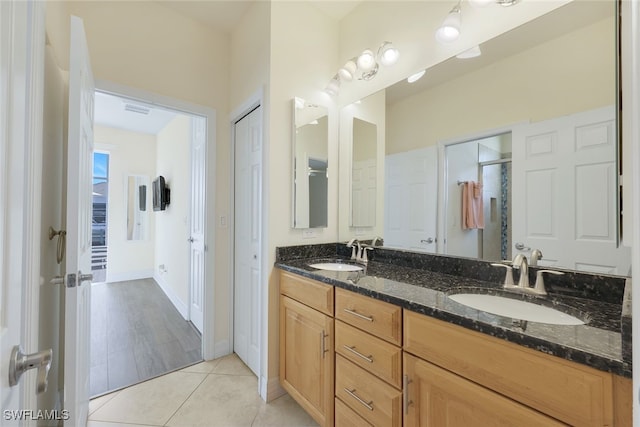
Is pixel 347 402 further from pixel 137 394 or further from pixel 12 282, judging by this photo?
pixel 137 394

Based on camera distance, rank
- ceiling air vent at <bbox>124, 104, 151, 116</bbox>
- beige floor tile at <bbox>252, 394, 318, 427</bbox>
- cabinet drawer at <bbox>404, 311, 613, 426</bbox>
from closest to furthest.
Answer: cabinet drawer at <bbox>404, 311, 613, 426</bbox> < beige floor tile at <bbox>252, 394, 318, 427</bbox> < ceiling air vent at <bbox>124, 104, 151, 116</bbox>

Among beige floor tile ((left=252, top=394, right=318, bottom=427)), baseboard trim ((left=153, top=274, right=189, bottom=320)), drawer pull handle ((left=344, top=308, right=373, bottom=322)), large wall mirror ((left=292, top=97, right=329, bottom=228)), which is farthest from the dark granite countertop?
baseboard trim ((left=153, top=274, right=189, bottom=320))

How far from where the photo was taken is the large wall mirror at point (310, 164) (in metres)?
1.92

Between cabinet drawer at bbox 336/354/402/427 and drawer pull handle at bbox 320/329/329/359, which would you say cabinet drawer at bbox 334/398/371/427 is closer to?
cabinet drawer at bbox 336/354/402/427

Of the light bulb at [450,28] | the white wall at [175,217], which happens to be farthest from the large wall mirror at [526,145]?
the white wall at [175,217]

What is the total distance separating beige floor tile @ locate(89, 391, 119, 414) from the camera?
1686 millimetres

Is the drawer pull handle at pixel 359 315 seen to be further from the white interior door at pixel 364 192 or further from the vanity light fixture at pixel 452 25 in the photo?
the vanity light fixture at pixel 452 25

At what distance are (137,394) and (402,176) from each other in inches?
89.0

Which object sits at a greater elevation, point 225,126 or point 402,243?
point 225,126

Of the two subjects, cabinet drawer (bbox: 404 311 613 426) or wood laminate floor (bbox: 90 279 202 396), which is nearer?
cabinet drawer (bbox: 404 311 613 426)

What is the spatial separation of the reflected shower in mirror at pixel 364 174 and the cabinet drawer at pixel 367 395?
99 centimetres

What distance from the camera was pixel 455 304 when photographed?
3.23 feet

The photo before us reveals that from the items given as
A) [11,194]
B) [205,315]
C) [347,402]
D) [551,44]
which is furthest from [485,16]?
[205,315]

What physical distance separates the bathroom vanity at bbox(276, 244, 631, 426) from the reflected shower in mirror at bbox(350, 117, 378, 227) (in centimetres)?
41
